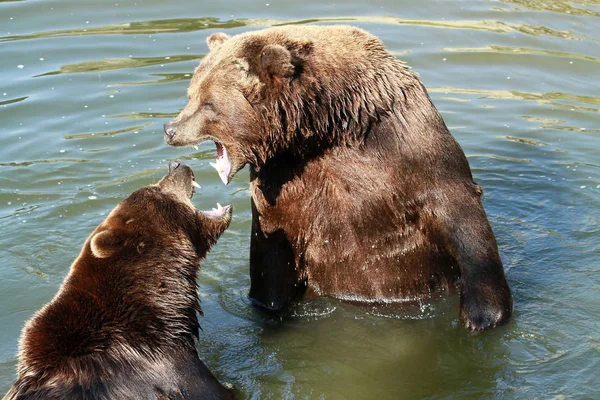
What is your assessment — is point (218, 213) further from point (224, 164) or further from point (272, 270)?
point (272, 270)

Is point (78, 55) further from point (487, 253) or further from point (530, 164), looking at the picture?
point (487, 253)

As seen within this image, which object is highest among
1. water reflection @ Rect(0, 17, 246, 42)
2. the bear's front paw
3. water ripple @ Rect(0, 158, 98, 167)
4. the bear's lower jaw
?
water reflection @ Rect(0, 17, 246, 42)

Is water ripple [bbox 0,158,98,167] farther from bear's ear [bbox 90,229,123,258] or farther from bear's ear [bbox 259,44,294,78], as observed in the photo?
bear's ear [bbox 259,44,294,78]

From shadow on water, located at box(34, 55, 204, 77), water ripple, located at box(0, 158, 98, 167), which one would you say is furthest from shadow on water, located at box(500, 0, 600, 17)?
water ripple, located at box(0, 158, 98, 167)

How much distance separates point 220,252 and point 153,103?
14.8 feet

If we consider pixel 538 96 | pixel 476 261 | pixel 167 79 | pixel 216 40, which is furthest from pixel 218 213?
pixel 538 96

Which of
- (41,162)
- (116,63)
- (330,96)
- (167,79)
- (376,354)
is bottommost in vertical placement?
(376,354)

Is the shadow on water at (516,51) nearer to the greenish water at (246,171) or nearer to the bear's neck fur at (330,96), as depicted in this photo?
the greenish water at (246,171)

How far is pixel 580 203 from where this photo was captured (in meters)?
11.4

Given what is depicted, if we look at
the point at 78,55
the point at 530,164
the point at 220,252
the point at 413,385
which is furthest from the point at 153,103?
the point at 413,385

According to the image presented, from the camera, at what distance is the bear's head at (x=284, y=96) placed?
802 centimetres

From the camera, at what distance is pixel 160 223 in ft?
26.3

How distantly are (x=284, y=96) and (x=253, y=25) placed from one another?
9.53m

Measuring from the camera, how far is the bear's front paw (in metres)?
8.67
